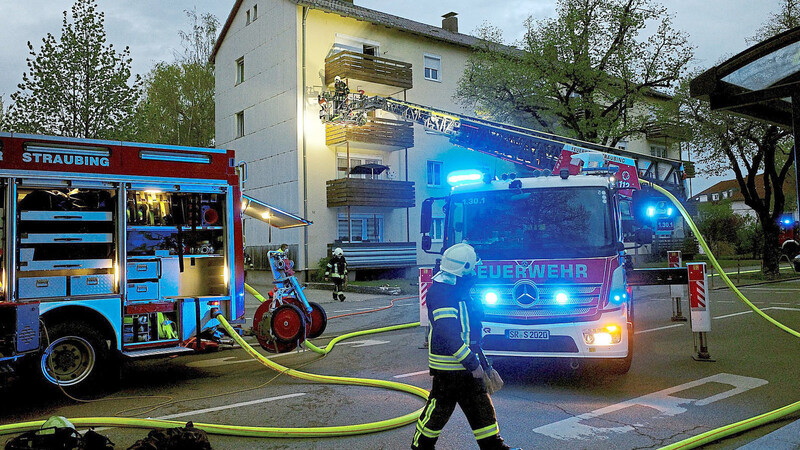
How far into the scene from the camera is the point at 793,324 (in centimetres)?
1150

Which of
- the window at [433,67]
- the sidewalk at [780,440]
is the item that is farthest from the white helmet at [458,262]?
the window at [433,67]

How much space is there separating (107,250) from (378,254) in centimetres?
1795

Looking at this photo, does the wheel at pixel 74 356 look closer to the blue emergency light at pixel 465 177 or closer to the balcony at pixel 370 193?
the blue emergency light at pixel 465 177

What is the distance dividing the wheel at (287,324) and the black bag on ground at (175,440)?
3774mm

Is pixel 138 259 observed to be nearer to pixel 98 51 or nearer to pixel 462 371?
pixel 462 371

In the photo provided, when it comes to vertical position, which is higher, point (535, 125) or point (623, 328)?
point (535, 125)

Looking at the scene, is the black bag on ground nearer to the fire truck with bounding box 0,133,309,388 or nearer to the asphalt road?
the asphalt road

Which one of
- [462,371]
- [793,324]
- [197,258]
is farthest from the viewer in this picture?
[793,324]

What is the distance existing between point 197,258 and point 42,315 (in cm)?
211

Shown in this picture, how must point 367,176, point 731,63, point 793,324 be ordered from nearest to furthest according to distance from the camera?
1. point 731,63
2. point 793,324
3. point 367,176

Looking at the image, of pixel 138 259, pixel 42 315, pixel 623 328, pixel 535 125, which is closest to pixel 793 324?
pixel 623 328

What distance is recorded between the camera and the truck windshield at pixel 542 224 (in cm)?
703

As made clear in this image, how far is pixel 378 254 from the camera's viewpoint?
2503 centimetres

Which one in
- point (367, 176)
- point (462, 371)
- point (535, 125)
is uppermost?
point (535, 125)
